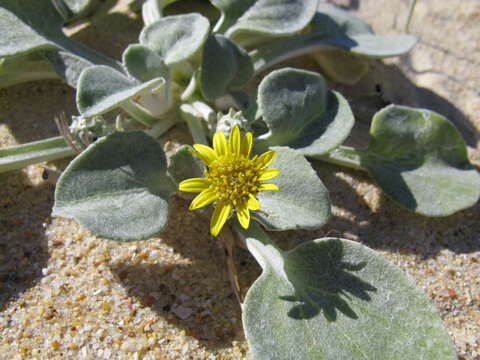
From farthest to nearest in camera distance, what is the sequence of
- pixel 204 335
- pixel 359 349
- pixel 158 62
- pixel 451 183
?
pixel 451 183, pixel 158 62, pixel 204 335, pixel 359 349

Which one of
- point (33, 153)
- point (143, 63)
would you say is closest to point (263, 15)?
point (143, 63)

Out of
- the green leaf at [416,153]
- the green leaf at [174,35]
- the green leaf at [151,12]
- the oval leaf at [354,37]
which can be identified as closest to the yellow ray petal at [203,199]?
the green leaf at [174,35]

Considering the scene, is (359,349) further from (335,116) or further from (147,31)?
(147,31)

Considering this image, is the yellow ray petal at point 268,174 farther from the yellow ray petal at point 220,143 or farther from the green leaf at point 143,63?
the green leaf at point 143,63

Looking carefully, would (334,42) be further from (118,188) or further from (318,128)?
(118,188)

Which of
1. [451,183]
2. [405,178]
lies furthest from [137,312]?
[451,183]
